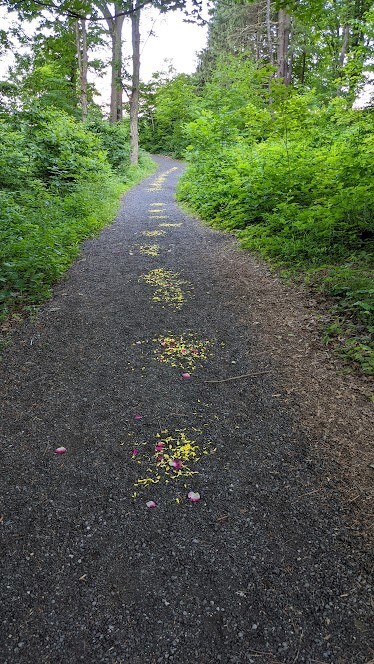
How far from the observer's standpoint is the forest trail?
161 cm

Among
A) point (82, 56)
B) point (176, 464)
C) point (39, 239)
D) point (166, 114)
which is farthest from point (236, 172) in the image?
point (166, 114)

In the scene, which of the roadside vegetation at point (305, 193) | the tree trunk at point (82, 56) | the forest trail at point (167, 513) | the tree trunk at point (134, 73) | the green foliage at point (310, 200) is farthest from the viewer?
the tree trunk at point (134, 73)

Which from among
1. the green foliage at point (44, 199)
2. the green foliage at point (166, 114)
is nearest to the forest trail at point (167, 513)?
the green foliage at point (44, 199)

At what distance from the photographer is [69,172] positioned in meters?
10.7

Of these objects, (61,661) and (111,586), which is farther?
(111,586)

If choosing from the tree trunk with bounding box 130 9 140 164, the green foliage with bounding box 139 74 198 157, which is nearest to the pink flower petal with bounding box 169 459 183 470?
the tree trunk with bounding box 130 9 140 164

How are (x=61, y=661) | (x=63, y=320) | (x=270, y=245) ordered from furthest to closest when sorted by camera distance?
(x=270, y=245) < (x=63, y=320) < (x=61, y=661)

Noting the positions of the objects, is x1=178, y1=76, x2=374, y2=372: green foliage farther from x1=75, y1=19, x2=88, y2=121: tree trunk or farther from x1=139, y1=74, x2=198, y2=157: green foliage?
x1=139, y1=74, x2=198, y2=157: green foliage

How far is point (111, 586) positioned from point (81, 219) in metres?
8.00

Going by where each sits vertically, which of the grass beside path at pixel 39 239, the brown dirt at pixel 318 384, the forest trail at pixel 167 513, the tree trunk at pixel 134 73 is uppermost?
the tree trunk at pixel 134 73

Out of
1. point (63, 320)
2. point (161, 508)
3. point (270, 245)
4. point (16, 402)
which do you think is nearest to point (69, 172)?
point (270, 245)

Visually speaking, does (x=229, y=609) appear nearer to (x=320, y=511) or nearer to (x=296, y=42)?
(x=320, y=511)

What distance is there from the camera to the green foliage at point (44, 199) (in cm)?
540

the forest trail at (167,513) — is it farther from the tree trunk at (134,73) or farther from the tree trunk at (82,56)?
the tree trunk at (134,73)
